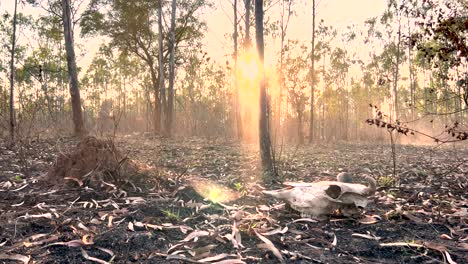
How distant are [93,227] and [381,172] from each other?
5.51 meters

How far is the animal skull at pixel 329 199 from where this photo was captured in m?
4.07

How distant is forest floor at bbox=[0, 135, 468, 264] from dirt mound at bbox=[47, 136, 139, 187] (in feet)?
0.42

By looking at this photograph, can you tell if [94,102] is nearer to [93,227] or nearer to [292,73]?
[292,73]

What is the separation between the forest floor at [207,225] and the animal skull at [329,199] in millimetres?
114

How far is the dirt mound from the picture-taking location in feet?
16.5

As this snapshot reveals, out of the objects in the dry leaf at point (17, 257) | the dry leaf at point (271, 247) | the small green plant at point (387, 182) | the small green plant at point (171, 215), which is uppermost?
the small green plant at point (387, 182)

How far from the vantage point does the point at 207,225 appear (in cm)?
386

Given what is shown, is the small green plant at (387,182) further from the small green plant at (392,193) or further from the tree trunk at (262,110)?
the tree trunk at (262,110)

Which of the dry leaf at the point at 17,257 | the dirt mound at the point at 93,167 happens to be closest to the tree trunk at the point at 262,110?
the dirt mound at the point at 93,167

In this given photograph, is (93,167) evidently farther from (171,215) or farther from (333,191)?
(333,191)

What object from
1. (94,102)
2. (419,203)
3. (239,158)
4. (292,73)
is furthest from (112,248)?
(94,102)

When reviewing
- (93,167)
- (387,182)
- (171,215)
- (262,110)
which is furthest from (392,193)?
(93,167)

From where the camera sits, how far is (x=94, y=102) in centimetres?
4175

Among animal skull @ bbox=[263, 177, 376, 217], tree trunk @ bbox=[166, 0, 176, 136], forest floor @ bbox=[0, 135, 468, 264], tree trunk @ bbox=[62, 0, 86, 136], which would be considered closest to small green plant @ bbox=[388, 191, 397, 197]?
forest floor @ bbox=[0, 135, 468, 264]
